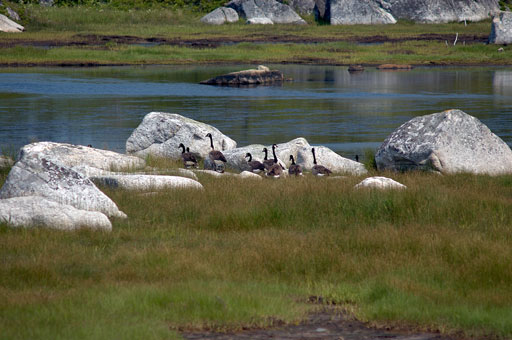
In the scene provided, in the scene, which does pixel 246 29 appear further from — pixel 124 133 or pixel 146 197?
pixel 146 197

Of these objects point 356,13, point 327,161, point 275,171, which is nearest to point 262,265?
point 275,171

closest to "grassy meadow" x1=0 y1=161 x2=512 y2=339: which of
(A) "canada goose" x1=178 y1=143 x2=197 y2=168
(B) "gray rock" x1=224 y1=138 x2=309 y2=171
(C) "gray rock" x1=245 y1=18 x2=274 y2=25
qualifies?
(A) "canada goose" x1=178 y1=143 x2=197 y2=168

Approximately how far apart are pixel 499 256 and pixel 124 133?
19.2 metres

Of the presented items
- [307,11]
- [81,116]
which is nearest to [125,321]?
[81,116]

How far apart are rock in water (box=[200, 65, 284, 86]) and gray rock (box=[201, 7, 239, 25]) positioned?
144ft

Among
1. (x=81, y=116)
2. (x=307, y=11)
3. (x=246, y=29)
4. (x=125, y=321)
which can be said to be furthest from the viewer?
(x=307, y=11)

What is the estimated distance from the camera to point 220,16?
90.2 m

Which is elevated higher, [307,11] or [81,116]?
[307,11]

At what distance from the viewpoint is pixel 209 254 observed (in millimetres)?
9094

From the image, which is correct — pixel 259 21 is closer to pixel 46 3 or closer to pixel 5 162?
pixel 46 3

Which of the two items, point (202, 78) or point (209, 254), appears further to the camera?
point (202, 78)

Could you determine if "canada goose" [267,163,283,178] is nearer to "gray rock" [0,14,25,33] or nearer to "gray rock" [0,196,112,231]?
"gray rock" [0,196,112,231]

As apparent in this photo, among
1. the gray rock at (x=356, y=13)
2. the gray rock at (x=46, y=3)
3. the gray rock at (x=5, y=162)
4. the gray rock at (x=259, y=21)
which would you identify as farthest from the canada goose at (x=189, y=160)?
the gray rock at (x=46, y=3)

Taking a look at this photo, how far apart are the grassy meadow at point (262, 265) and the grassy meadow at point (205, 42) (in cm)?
4628
